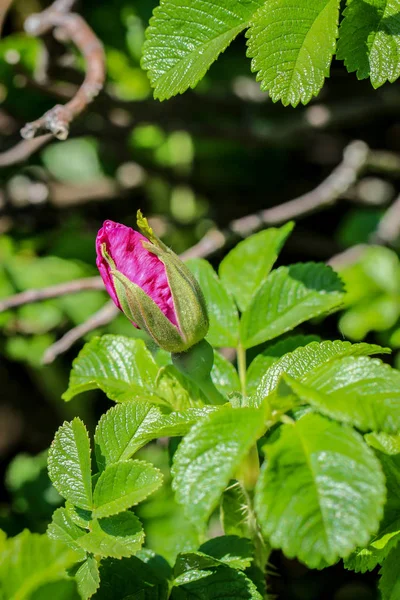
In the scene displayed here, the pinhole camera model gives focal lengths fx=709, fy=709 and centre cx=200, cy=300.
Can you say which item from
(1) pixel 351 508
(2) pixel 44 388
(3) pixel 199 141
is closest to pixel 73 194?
(3) pixel 199 141

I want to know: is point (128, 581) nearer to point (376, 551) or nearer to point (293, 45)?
point (376, 551)

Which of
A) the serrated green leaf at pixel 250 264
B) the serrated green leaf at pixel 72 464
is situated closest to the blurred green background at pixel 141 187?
the serrated green leaf at pixel 250 264

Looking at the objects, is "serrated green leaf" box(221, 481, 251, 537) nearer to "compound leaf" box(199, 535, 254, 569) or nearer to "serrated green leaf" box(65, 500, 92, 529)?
"compound leaf" box(199, 535, 254, 569)

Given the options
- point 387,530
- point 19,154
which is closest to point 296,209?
point 19,154

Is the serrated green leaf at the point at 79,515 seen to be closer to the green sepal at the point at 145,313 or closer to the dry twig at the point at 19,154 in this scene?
the green sepal at the point at 145,313

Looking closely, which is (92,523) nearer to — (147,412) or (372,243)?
(147,412)

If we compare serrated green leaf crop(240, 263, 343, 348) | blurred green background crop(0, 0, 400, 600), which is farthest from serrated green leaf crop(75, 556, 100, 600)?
blurred green background crop(0, 0, 400, 600)
